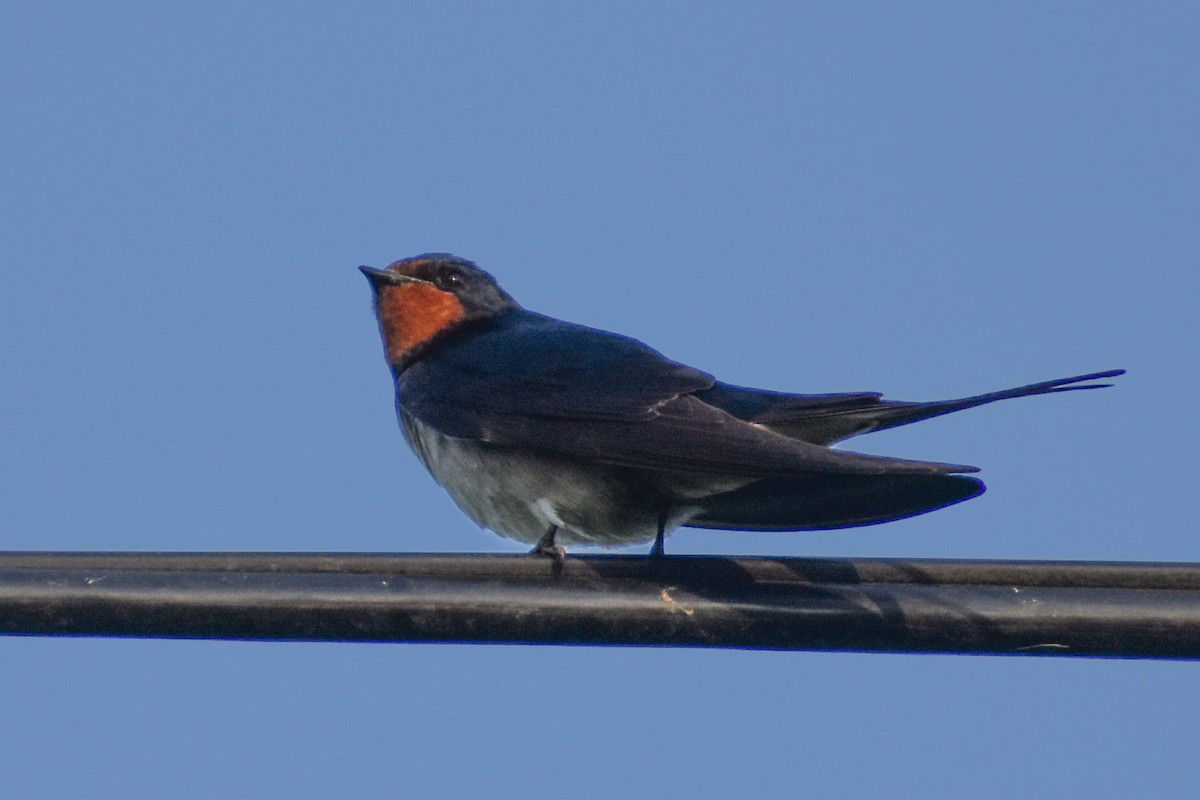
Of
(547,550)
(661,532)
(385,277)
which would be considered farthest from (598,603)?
(385,277)

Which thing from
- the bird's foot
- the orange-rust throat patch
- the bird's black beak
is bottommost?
the bird's foot

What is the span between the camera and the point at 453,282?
6.34m

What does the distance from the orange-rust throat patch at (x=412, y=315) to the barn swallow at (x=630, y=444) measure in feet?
1.66

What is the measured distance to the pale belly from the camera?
185 inches

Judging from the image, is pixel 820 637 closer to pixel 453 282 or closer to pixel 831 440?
pixel 831 440

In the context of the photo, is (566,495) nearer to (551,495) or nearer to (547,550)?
(551,495)

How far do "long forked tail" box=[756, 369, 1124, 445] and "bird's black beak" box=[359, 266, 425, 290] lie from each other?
2043 millimetres

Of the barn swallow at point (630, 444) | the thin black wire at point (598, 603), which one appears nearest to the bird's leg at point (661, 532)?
the barn swallow at point (630, 444)

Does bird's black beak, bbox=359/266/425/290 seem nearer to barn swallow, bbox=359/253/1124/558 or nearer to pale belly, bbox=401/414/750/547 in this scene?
barn swallow, bbox=359/253/1124/558

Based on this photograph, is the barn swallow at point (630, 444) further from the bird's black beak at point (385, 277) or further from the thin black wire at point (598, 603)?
the bird's black beak at point (385, 277)

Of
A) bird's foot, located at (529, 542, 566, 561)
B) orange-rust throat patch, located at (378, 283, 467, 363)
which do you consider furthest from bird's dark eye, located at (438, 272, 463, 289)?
bird's foot, located at (529, 542, 566, 561)

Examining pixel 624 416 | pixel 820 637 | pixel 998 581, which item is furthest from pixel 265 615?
pixel 624 416

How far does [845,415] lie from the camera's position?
14.7 ft

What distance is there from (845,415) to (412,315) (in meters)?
2.13
